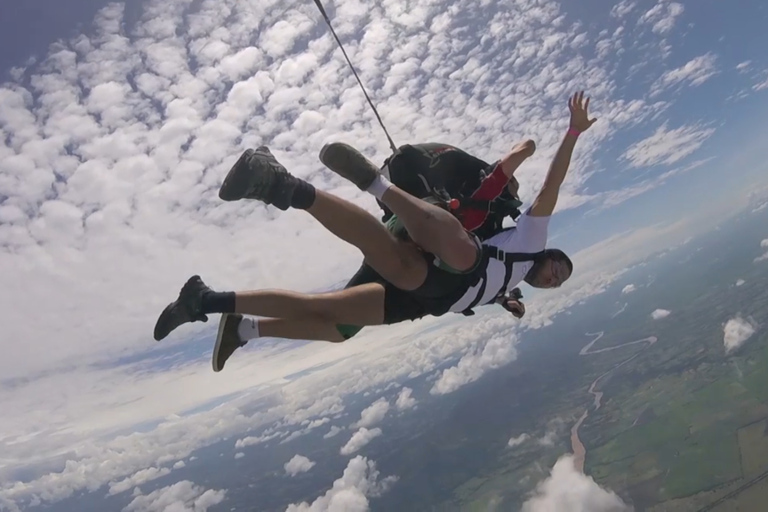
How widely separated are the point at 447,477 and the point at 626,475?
3734 centimetres

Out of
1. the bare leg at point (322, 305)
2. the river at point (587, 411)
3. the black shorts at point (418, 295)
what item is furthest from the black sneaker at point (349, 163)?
the river at point (587, 411)

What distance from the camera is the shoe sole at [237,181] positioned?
2434 millimetres

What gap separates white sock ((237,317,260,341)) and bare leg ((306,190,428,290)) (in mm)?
1128

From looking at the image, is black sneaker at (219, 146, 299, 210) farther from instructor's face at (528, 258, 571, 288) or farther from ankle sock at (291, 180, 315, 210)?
instructor's face at (528, 258, 571, 288)

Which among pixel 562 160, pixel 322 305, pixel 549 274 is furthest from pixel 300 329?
pixel 562 160

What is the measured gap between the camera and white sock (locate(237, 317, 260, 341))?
3.34 meters

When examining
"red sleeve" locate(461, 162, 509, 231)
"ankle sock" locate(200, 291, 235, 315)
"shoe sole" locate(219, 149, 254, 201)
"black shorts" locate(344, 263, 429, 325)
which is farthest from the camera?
"black shorts" locate(344, 263, 429, 325)

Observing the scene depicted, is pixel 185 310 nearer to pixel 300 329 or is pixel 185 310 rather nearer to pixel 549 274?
pixel 300 329

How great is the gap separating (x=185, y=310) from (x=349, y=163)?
140 centimetres

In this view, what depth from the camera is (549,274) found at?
130 inches

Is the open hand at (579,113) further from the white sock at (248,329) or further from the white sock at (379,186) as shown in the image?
the white sock at (248,329)

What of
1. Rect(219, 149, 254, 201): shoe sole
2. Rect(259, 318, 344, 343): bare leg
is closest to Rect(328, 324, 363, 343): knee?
Rect(259, 318, 344, 343): bare leg

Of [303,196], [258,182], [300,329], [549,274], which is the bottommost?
[549,274]

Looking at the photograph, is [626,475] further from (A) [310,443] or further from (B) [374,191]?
(A) [310,443]
